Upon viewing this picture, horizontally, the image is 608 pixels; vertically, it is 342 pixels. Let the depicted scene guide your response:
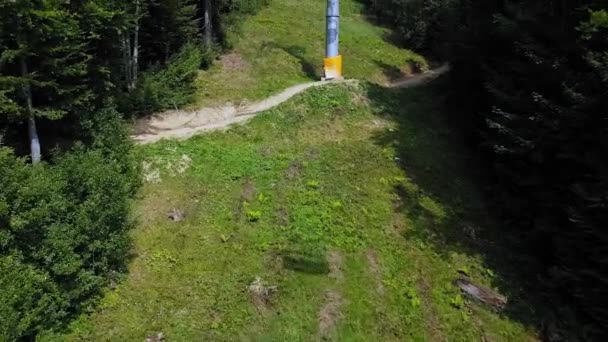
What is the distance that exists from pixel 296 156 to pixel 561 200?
25.4 ft

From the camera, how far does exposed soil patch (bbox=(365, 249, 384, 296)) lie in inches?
469

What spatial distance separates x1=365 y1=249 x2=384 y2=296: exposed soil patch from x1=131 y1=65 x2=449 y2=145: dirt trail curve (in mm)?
7723

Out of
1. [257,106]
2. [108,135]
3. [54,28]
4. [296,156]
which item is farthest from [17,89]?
[257,106]

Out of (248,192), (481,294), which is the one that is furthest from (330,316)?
(248,192)

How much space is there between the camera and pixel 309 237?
1291cm

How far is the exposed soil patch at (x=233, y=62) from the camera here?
2256 cm

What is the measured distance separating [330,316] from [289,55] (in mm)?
16309

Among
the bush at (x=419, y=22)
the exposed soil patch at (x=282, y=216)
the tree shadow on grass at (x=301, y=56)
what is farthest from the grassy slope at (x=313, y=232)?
the bush at (x=419, y=22)

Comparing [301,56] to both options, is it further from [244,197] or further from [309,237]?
[309,237]

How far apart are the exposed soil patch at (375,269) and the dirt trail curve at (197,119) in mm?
7723

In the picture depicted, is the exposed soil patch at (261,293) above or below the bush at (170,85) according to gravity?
below

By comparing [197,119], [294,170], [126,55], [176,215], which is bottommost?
[176,215]

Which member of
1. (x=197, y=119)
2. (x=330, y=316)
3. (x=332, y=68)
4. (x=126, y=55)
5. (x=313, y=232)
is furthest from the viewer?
(x=332, y=68)

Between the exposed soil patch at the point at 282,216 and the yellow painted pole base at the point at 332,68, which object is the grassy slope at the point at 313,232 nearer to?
the exposed soil patch at the point at 282,216
